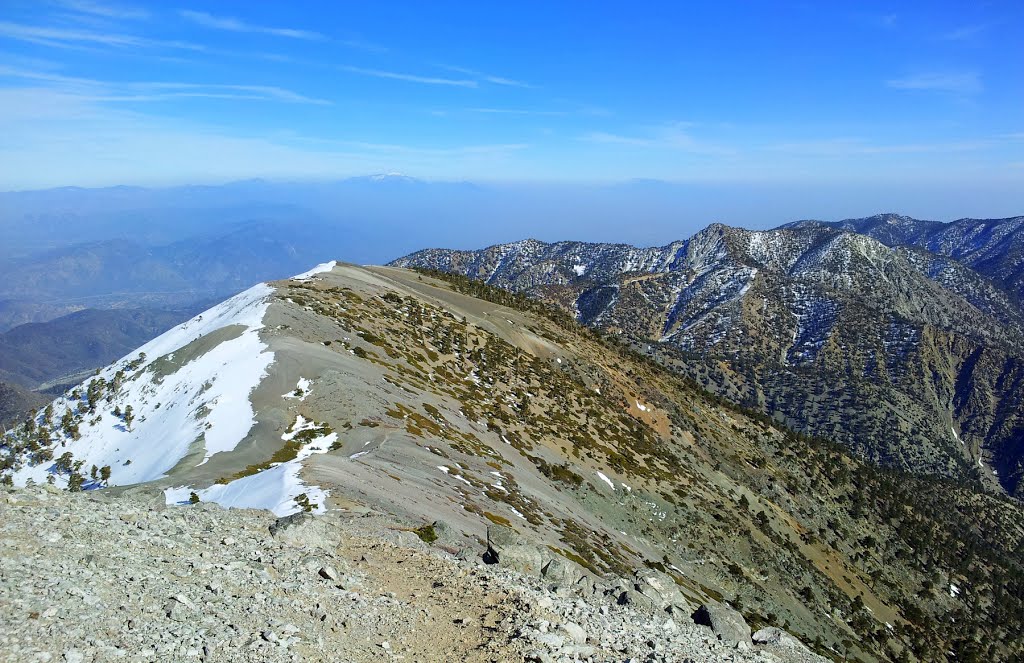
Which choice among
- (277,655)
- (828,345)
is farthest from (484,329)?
(828,345)

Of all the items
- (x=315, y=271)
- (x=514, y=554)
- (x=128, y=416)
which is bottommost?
(x=128, y=416)

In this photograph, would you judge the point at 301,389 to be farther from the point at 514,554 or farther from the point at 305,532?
the point at 514,554

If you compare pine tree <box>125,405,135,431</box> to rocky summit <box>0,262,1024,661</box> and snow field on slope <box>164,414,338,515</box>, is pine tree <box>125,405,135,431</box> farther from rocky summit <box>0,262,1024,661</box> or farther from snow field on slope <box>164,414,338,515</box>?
snow field on slope <box>164,414,338,515</box>

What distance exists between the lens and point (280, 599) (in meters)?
12.5

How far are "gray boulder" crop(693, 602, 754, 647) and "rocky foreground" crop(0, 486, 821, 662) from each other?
57 millimetres

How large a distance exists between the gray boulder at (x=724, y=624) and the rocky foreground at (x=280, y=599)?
57mm

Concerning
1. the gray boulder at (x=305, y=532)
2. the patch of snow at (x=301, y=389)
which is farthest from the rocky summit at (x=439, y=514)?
the patch of snow at (x=301, y=389)

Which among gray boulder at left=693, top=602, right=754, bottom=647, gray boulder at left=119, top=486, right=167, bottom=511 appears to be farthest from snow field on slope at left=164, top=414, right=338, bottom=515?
gray boulder at left=693, top=602, right=754, bottom=647

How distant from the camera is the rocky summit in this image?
1220 cm

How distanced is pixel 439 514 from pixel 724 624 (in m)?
10.2

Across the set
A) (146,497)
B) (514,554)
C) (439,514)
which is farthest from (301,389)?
(514,554)

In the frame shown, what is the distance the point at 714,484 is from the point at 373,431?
39406 millimetres

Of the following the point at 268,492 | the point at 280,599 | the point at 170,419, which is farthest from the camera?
the point at 170,419

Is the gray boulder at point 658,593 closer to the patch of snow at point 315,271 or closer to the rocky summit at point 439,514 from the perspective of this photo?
the rocky summit at point 439,514
